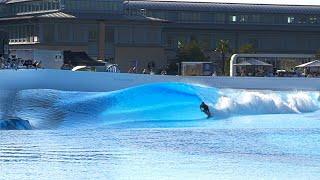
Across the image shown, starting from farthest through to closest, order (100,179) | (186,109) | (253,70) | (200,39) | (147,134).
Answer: (200,39)
(253,70)
(186,109)
(147,134)
(100,179)

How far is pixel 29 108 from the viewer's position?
2578 cm

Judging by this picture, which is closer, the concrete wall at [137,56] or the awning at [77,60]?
the awning at [77,60]

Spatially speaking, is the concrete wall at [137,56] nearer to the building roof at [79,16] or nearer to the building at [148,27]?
the building at [148,27]

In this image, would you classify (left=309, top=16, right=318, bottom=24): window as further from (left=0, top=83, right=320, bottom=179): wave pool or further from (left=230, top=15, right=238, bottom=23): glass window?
(left=0, top=83, right=320, bottom=179): wave pool

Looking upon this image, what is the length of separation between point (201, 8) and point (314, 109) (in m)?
50.8

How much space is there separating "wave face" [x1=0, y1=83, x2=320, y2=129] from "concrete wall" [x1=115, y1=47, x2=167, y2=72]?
119 ft

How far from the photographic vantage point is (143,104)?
28906 millimetres

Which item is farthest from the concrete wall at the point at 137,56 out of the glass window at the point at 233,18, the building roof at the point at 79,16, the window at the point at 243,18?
the window at the point at 243,18

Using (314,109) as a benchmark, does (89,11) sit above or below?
above

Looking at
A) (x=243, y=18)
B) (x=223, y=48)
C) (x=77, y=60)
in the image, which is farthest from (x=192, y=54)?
(x=77, y=60)

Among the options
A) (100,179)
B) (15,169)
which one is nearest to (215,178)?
(100,179)

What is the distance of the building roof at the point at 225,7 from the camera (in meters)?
81.5

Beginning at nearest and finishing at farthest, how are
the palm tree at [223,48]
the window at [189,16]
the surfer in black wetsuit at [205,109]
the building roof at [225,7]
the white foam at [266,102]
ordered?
1. the surfer in black wetsuit at [205,109]
2. the white foam at [266,102]
3. the palm tree at [223,48]
4. the building roof at [225,7]
5. the window at [189,16]

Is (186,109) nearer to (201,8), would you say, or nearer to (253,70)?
(253,70)
